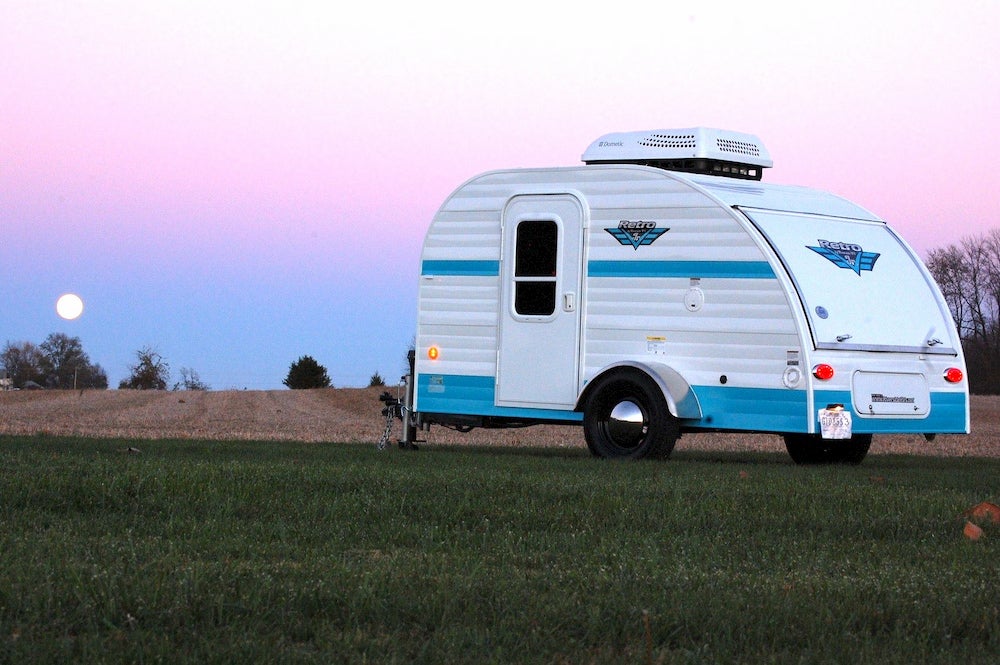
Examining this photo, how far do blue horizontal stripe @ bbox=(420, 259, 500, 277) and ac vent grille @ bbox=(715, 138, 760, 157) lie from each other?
104 inches

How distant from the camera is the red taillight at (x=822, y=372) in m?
12.7

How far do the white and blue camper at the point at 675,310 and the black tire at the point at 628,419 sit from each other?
2 centimetres

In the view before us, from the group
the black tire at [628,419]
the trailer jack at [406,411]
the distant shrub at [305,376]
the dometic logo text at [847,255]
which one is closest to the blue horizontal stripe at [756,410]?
the black tire at [628,419]

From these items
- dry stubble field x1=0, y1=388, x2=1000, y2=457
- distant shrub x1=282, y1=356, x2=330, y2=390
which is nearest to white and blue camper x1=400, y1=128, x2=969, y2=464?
dry stubble field x1=0, y1=388, x2=1000, y2=457

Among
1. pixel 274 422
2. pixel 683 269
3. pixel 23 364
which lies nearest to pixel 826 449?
pixel 683 269

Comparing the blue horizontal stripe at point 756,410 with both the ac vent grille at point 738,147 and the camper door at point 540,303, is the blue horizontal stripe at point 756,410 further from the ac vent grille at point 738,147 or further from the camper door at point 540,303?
the ac vent grille at point 738,147

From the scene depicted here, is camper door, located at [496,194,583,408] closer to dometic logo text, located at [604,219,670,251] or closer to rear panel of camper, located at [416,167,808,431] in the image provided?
rear panel of camper, located at [416,167,808,431]

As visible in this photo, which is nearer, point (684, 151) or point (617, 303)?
point (617, 303)

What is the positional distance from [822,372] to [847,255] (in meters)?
1.50

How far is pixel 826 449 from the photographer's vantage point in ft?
49.7

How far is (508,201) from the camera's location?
14.6m

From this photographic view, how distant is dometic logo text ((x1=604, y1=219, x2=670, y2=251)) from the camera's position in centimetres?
1366

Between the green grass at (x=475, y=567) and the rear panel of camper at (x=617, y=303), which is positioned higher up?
the rear panel of camper at (x=617, y=303)

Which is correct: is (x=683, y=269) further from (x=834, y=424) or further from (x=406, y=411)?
(x=406, y=411)
